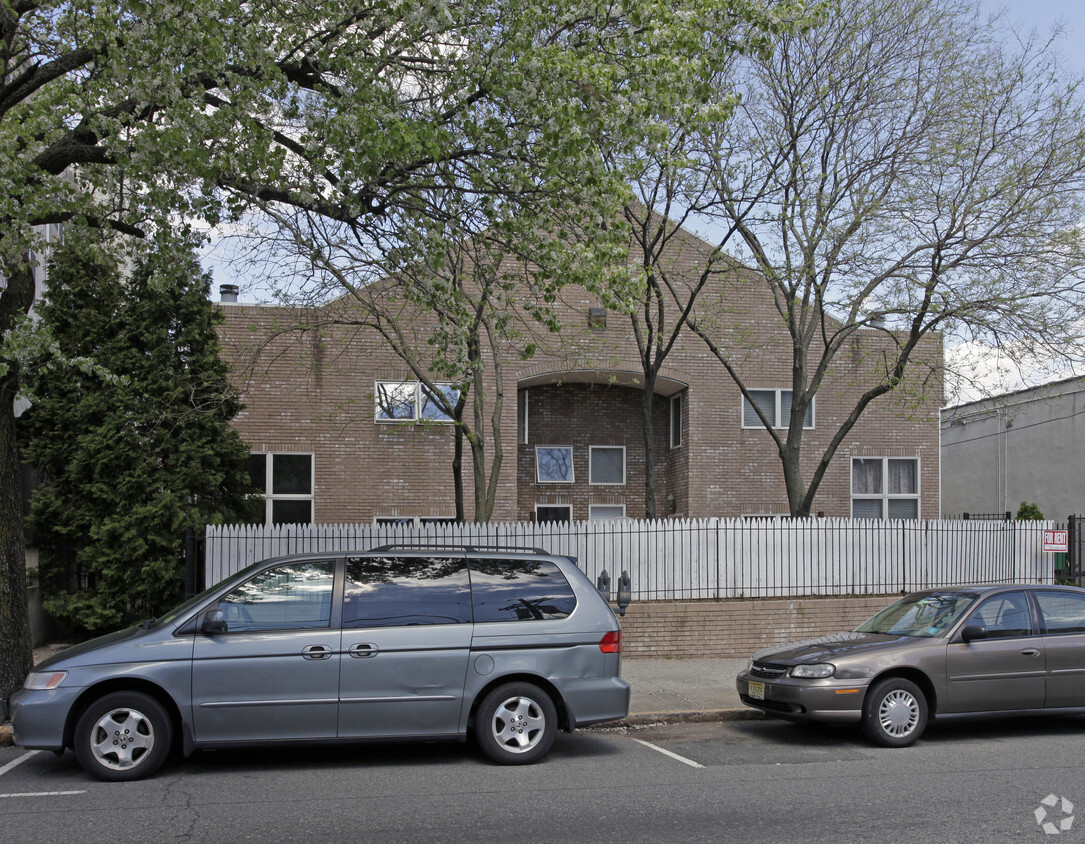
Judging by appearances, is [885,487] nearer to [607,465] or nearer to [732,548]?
[607,465]

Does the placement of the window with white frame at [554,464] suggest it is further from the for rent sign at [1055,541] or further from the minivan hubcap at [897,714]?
the minivan hubcap at [897,714]

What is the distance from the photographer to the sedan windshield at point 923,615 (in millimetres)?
9477

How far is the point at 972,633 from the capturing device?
913 cm

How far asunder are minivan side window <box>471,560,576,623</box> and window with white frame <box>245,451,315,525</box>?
11.0 meters

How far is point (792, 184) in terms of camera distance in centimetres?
1497

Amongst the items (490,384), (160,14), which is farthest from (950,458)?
A: (160,14)

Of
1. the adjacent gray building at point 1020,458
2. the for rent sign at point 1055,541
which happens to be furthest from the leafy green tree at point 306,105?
the adjacent gray building at point 1020,458

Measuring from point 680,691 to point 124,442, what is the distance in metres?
7.94

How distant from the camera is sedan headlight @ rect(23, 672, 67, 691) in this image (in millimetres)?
7434

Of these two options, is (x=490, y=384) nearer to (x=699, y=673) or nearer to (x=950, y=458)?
(x=699, y=673)

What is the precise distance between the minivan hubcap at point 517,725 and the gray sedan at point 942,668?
2444 mm

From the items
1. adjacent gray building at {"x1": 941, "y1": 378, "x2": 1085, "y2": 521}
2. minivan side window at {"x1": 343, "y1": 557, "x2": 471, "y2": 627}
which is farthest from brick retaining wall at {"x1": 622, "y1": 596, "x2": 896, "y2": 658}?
adjacent gray building at {"x1": 941, "y1": 378, "x2": 1085, "y2": 521}

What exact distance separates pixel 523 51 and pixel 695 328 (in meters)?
7.78

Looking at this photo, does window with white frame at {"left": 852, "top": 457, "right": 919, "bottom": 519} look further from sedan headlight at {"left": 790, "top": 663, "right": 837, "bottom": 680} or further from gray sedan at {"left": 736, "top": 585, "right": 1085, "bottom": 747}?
sedan headlight at {"left": 790, "top": 663, "right": 837, "bottom": 680}
